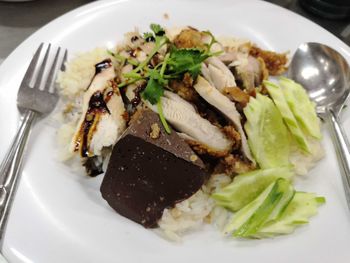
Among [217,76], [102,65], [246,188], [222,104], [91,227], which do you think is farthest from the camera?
[102,65]

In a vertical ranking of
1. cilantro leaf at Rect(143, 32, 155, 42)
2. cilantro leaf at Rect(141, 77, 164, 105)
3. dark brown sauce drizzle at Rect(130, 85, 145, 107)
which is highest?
cilantro leaf at Rect(143, 32, 155, 42)

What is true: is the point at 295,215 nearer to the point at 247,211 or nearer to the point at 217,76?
the point at 247,211

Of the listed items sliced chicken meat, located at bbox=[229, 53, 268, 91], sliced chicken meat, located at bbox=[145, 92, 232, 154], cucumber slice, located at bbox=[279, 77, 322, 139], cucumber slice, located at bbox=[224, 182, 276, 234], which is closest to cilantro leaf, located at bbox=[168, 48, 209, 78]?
sliced chicken meat, located at bbox=[145, 92, 232, 154]

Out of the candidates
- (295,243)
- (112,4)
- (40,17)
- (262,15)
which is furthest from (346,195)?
(40,17)

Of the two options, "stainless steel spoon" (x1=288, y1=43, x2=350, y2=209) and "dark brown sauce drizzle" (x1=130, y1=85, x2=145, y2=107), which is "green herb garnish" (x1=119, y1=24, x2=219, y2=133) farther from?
"stainless steel spoon" (x1=288, y1=43, x2=350, y2=209)

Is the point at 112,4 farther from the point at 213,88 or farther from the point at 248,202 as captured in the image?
the point at 248,202

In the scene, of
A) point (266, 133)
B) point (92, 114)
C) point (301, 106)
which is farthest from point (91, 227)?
point (301, 106)
